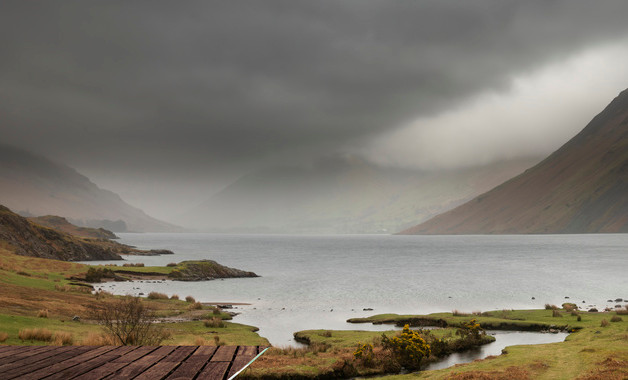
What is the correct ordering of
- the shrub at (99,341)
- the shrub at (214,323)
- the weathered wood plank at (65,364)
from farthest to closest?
the shrub at (214,323)
the shrub at (99,341)
the weathered wood plank at (65,364)

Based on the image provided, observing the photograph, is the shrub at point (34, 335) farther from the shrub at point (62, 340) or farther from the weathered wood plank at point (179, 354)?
the weathered wood plank at point (179, 354)

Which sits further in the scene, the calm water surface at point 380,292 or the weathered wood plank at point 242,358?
the calm water surface at point 380,292

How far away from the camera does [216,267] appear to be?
114812 millimetres

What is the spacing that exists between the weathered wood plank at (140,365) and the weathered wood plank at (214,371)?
126 cm

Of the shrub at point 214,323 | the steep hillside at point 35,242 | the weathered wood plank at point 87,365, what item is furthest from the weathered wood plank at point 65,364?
the steep hillside at point 35,242

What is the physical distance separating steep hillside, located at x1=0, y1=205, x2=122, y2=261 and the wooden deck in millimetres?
108448

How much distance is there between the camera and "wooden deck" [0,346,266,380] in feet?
26.8

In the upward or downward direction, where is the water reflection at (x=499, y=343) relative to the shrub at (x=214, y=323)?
downward

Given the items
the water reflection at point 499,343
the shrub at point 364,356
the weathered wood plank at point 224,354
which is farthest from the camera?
the water reflection at point 499,343

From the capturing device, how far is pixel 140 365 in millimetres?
8969

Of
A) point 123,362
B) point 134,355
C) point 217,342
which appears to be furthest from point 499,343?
point 123,362

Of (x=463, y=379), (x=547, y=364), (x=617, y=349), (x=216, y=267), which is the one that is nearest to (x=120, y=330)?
(x=463, y=379)

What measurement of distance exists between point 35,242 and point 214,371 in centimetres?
12861

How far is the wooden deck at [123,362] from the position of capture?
26.8 ft
